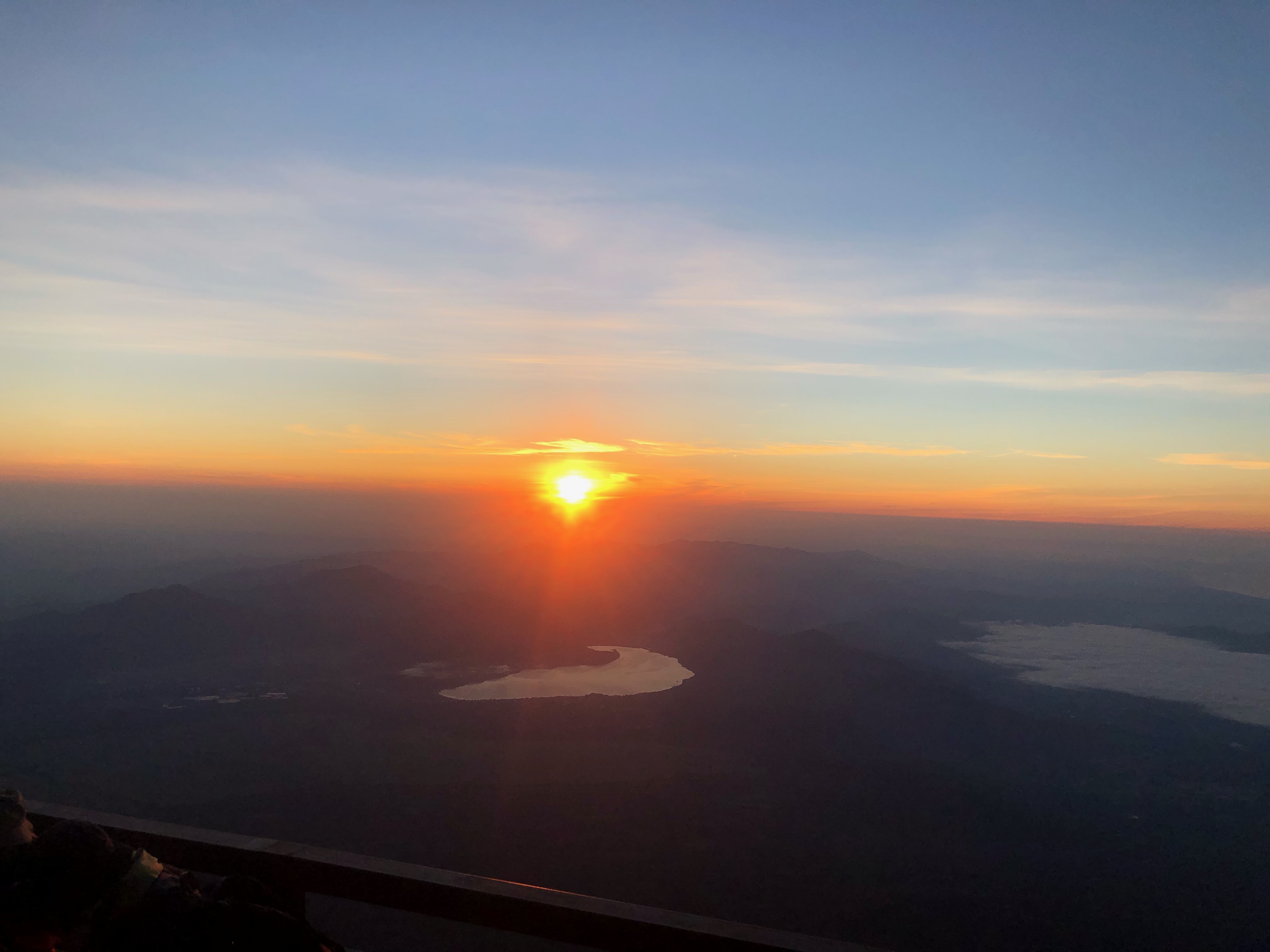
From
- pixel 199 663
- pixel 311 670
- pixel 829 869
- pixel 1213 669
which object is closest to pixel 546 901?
pixel 829 869

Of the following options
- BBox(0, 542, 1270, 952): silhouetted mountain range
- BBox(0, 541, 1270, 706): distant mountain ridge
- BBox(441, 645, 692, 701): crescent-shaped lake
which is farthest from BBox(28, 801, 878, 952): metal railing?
BBox(0, 541, 1270, 706): distant mountain ridge

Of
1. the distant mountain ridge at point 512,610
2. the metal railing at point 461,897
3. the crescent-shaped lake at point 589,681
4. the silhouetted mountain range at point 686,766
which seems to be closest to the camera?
the metal railing at point 461,897

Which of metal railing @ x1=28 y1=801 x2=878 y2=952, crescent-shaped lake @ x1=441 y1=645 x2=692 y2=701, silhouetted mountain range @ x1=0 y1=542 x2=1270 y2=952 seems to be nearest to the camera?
metal railing @ x1=28 y1=801 x2=878 y2=952

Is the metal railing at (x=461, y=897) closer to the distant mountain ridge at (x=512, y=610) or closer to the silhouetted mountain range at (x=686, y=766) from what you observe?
the silhouetted mountain range at (x=686, y=766)

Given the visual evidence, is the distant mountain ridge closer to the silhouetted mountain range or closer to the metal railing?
the silhouetted mountain range

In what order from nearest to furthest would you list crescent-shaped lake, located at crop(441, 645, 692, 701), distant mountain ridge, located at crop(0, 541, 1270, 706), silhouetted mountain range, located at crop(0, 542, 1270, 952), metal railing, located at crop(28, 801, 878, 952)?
metal railing, located at crop(28, 801, 878, 952), silhouetted mountain range, located at crop(0, 542, 1270, 952), crescent-shaped lake, located at crop(441, 645, 692, 701), distant mountain ridge, located at crop(0, 541, 1270, 706)

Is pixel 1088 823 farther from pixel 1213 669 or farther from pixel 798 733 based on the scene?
pixel 1213 669

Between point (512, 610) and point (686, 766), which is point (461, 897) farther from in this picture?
point (512, 610)

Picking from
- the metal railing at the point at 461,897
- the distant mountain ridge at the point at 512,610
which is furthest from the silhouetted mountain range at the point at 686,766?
the metal railing at the point at 461,897
